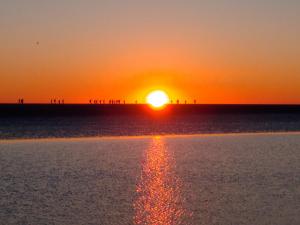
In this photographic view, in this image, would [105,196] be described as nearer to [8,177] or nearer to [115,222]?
[115,222]

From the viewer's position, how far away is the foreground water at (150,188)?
19.1 metres

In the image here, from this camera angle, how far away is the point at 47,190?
24.6 metres

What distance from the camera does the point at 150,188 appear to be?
1003 inches

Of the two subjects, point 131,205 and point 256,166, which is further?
point 256,166

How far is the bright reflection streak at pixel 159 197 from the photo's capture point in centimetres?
1903

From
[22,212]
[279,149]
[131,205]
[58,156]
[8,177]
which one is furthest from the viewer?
[279,149]

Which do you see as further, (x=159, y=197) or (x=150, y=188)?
(x=150, y=188)

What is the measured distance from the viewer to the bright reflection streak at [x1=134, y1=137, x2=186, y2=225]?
62.4 feet

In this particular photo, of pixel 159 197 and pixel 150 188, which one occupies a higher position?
pixel 150 188

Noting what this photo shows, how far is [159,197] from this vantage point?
2295 cm

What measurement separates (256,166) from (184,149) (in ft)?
45.3

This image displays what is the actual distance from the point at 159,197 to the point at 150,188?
2561mm

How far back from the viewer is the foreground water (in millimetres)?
19125

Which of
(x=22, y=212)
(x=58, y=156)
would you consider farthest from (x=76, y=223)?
(x=58, y=156)
